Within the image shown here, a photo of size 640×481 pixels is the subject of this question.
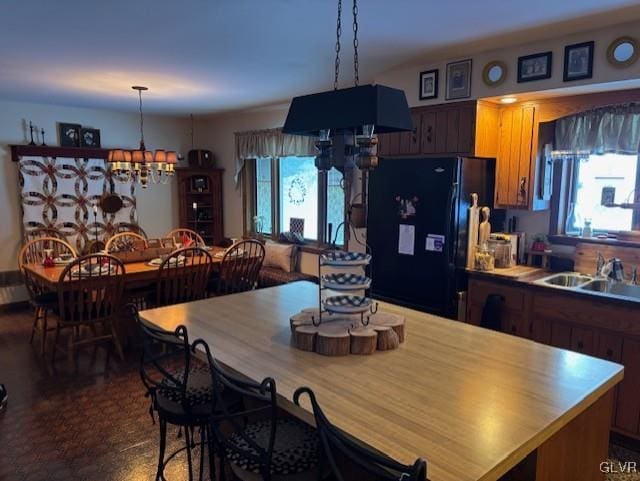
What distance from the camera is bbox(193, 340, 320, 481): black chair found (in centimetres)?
138

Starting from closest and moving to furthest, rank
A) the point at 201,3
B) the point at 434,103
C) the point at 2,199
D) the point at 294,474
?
the point at 294,474, the point at 201,3, the point at 434,103, the point at 2,199

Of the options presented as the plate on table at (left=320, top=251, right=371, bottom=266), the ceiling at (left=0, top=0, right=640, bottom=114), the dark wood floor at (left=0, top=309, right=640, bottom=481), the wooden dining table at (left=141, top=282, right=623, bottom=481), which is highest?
the ceiling at (left=0, top=0, right=640, bottom=114)

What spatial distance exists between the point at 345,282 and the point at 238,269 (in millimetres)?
2598

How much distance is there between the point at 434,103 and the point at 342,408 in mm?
2782

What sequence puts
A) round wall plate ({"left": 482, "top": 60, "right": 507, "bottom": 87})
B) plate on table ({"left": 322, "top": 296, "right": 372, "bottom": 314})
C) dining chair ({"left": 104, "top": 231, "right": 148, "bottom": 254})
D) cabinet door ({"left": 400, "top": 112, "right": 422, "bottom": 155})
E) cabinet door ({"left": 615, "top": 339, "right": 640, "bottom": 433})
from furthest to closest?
1. dining chair ({"left": 104, "top": 231, "right": 148, "bottom": 254})
2. cabinet door ({"left": 400, "top": 112, "right": 422, "bottom": 155})
3. round wall plate ({"left": 482, "top": 60, "right": 507, "bottom": 87})
4. cabinet door ({"left": 615, "top": 339, "right": 640, "bottom": 433})
5. plate on table ({"left": 322, "top": 296, "right": 372, "bottom": 314})

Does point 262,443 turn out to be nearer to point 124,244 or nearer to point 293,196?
point 124,244

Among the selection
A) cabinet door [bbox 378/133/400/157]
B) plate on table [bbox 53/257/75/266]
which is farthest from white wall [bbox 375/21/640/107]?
plate on table [bbox 53/257/75/266]

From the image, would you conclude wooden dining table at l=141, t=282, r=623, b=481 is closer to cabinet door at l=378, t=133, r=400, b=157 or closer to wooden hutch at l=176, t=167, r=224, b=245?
cabinet door at l=378, t=133, r=400, b=157

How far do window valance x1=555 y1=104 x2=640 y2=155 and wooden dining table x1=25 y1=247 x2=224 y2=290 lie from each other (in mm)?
3424

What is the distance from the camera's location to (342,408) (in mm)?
1371

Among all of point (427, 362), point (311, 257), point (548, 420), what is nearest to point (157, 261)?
point (311, 257)

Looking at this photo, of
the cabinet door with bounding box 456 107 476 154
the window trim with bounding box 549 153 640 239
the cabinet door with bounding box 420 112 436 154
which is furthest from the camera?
the cabinet door with bounding box 420 112 436 154

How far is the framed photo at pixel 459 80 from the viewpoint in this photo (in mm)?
3326

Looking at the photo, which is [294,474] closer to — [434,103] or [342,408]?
[342,408]
